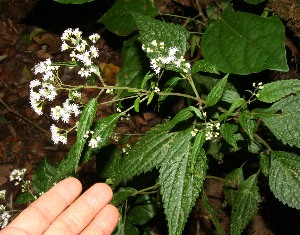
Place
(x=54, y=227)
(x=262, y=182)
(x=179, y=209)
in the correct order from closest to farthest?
(x=179, y=209), (x=54, y=227), (x=262, y=182)

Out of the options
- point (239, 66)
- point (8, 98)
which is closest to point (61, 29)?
point (8, 98)

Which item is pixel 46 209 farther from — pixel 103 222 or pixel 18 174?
pixel 18 174

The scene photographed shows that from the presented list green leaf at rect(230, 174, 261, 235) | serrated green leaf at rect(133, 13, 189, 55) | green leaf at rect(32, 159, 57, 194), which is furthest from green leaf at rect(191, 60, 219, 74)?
green leaf at rect(32, 159, 57, 194)

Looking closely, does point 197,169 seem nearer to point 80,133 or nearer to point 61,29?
point 80,133

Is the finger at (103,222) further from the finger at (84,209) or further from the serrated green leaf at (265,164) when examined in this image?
the serrated green leaf at (265,164)

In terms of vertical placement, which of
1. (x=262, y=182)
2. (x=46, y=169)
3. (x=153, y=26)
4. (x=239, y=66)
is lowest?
(x=262, y=182)

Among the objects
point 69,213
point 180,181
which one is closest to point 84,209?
point 69,213

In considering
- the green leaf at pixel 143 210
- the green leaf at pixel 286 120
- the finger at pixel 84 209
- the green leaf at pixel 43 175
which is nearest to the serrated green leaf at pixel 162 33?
the green leaf at pixel 286 120
